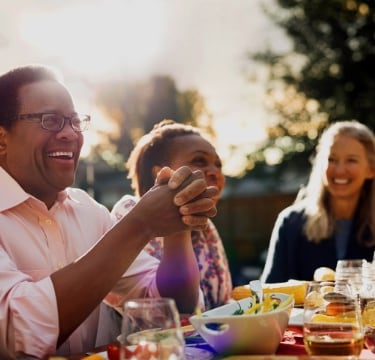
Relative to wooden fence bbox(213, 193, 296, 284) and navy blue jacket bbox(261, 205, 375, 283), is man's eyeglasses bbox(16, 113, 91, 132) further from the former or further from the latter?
wooden fence bbox(213, 193, 296, 284)

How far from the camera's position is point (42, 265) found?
6.26 feet

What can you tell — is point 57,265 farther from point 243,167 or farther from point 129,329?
point 243,167

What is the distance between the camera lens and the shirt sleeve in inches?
59.2

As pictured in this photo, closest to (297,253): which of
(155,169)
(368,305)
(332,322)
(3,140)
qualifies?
(155,169)

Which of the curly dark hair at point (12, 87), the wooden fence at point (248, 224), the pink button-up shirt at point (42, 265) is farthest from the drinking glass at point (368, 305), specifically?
the wooden fence at point (248, 224)

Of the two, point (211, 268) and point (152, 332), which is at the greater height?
point (152, 332)

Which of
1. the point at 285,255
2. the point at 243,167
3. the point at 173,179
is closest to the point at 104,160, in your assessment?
the point at 243,167

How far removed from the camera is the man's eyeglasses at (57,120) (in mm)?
1945

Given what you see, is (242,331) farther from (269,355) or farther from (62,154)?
(62,154)

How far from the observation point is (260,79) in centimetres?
1558

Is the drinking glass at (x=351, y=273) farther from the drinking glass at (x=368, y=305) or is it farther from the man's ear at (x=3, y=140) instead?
the man's ear at (x=3, y=140)

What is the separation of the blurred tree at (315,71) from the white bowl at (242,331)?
43.4ft

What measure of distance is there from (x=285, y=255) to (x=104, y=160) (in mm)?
22820

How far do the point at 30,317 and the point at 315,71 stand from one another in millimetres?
13982
